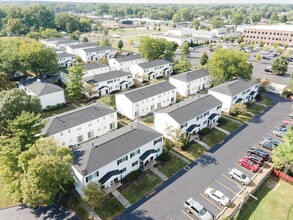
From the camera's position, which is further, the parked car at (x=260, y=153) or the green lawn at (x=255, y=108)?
the green lawn at (x=255, y=108)

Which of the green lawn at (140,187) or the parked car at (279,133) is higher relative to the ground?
the parked car at (279,133)

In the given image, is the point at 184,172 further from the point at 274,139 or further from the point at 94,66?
the point at 94,66

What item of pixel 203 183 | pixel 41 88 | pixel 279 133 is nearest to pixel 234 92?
pixel 279 133

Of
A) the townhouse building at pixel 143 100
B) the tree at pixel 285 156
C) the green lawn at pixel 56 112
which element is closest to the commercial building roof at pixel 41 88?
Answer: the green lawn at pixel 56 112

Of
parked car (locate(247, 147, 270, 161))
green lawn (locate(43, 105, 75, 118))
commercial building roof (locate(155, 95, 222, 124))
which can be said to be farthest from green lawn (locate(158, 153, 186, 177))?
green lawn (locate(43, 105, 75, 118))

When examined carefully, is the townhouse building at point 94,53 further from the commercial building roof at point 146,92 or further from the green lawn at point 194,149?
the green lawn at point 194,149

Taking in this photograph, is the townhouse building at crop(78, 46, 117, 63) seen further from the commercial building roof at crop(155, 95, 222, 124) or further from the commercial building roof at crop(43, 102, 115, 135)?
the commercial building roof at crop(155, 95, 222, 124)
